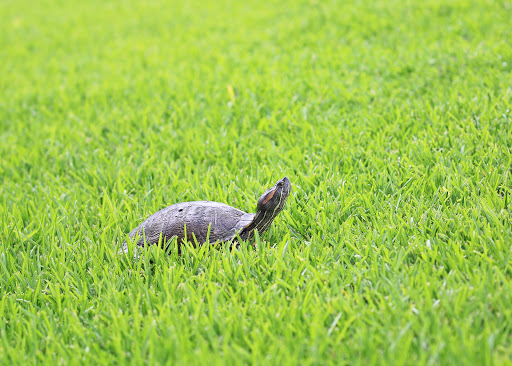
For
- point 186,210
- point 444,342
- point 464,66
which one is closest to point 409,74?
point 464,66

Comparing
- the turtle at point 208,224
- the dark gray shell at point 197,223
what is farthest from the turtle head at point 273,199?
the dark gray shell at point 197,223

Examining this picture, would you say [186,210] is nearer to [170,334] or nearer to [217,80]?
[170,334]

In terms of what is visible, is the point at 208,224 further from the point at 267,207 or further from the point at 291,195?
the point at 291,195

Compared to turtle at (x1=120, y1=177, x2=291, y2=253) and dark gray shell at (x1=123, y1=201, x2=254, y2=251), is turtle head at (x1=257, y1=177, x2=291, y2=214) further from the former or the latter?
dark gray shell at (x1=123, y1=201, x2=254, y2=251)

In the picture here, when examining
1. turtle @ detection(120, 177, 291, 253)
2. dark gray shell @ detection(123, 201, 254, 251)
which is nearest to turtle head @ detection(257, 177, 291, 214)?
turtle @ detection(120, 177, 291, 253)

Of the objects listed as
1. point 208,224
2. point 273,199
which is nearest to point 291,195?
point 273,199

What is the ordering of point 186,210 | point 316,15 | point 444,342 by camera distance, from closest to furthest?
point 444,342 < point 186,210 < point 316,15

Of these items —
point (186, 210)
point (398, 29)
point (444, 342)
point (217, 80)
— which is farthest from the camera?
point (398, 29)

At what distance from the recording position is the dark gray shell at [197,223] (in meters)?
2.37

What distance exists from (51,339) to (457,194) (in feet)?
7.24

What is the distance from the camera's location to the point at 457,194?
8.29 ft

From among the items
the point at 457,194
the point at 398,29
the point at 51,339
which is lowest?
the point at 51,339

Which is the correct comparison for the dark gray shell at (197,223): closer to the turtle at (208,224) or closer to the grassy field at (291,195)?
the turtle at (208,224)

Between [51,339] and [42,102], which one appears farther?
[42,102]
